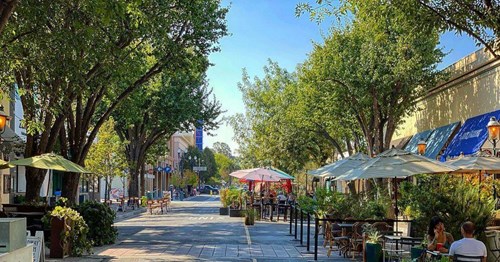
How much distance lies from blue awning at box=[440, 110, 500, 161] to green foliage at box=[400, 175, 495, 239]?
6810mm

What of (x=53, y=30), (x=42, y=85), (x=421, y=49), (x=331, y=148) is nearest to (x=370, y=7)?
(x=53, y=30)

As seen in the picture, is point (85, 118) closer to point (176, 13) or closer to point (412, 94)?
point (176, 13)

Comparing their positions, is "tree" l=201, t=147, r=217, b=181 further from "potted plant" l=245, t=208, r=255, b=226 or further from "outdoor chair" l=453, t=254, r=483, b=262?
"outdoor chair" l=453, t=254, r=483, b=262

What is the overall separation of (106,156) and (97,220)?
21332 mm

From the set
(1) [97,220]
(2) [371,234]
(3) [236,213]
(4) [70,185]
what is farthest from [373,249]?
(3) [236,213]

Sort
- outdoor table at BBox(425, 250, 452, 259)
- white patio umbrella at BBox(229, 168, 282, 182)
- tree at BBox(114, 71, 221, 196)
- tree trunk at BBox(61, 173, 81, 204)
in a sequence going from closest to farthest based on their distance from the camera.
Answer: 1. outdoor table at BBox(425, 250, 452, 259)
2. tree trunk at BBox(61, 173, 81, 204)
3. white patio umbrella at BBox(229, 168, 282, 182)
4. tree at BBox(114, 71, 221, 196)

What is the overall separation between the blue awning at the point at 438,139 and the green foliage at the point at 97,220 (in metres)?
13.4

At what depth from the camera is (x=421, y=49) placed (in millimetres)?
24562

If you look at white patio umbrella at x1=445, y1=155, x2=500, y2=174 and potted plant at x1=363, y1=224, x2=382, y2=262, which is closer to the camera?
potted plant at x1=363, y1=224, x2=382, y2=262

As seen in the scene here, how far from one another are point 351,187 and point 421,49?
48.2ft

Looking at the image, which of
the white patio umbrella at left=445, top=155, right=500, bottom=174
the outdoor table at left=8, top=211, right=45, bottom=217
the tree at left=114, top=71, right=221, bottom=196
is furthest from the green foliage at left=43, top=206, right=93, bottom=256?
the tree at left=114, top=71, right=221, bottom=196

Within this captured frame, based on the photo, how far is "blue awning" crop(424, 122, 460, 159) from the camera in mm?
23422

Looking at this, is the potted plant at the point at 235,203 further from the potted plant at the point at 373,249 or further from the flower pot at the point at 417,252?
the flower pot at the point at 417,252

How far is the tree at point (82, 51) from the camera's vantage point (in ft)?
41.4
